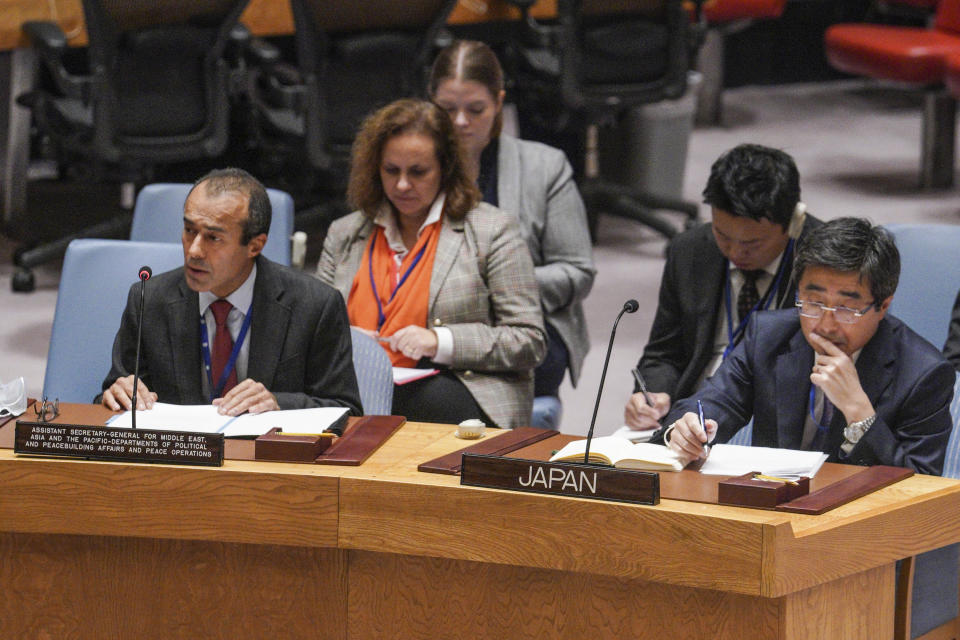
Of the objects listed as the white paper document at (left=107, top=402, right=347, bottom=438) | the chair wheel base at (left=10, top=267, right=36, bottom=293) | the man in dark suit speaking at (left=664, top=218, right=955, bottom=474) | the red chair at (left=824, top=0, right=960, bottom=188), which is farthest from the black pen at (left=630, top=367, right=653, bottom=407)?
the red chair at (left=824, top=0, right=960, bottom=188)

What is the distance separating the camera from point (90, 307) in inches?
124

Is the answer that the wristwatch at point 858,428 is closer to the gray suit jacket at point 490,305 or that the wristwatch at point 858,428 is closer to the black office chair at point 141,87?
the gray suit jacket at point 490,305

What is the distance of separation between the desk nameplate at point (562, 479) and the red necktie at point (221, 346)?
2.36 feet

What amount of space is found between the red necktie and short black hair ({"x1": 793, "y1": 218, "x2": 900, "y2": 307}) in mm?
1041

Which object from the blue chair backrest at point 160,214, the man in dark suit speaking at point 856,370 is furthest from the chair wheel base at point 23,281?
the man in dark suit speaking at point 856,370

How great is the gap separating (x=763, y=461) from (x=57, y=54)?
3395mm

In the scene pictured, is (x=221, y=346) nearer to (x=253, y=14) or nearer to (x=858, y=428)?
(x=858, y=428)

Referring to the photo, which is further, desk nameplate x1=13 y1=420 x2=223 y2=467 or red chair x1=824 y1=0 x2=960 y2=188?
red chair x1=824 y1=0 x2=960 y2=188

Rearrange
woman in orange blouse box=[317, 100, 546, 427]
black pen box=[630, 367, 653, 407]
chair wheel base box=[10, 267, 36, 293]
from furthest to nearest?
1. chair wheel base box=[10, 267, 36, 293]
2. woman in orange blouse box=[317, 100, 546, 427]
3. black pen box=[630, 367, 653, 407]

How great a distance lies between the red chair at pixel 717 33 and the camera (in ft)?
23.4

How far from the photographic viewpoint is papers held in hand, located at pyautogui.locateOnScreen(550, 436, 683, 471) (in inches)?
89.1

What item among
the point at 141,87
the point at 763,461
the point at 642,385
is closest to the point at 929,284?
the point at 642,385

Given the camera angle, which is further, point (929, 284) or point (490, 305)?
point (490, 305)

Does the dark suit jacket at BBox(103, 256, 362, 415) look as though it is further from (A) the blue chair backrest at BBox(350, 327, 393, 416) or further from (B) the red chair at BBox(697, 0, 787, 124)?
(B) the red chair at BBox(697, 0, 787, 124)
